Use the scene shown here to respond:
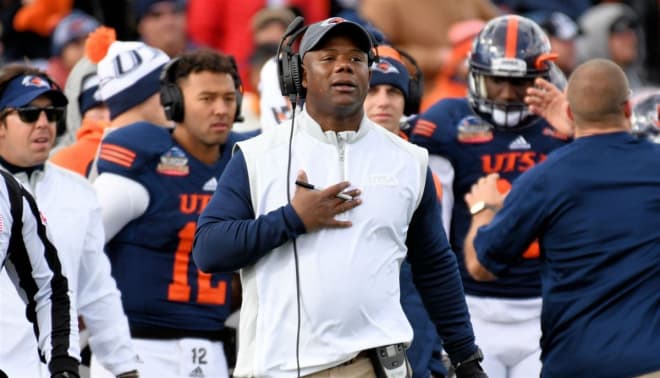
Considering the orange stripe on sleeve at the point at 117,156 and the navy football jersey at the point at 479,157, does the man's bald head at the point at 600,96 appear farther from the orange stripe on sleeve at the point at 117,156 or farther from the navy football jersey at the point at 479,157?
the orange stripe on sleeve at the point at 117,156

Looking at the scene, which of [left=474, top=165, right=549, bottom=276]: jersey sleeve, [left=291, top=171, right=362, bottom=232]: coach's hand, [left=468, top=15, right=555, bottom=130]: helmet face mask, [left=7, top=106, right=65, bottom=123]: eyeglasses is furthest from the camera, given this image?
[left=468, top=15, right=555, bottom=130]: helmet face mask

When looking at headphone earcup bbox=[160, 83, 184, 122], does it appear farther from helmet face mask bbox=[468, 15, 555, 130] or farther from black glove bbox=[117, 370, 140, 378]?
helmet face mask bbox=[468, 15, 555, 130]

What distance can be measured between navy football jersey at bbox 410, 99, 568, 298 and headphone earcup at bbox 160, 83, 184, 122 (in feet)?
4.32

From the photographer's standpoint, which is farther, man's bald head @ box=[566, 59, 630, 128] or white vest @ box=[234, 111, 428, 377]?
man's bald head @ box=[566, 59, 630, 128]

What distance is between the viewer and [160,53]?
9.01 meters

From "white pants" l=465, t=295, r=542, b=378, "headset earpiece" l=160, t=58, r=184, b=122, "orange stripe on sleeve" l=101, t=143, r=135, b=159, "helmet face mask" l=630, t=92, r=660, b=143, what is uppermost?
"headset earpiece" l=160, t=58, r=184, b=122

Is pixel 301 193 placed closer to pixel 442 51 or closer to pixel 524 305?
pixel 524 305

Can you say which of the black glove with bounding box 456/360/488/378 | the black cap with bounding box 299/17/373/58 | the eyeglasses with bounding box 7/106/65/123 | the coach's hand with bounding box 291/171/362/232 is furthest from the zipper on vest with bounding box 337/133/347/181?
the eyeglasses with bounding box 7/106/65/123

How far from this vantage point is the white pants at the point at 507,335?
8.47m

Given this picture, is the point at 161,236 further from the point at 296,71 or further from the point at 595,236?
the point at 595,236

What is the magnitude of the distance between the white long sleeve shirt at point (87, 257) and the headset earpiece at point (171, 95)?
748mm

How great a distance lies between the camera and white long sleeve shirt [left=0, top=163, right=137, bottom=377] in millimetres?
7285

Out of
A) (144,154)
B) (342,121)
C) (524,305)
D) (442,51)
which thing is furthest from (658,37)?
(342,121)

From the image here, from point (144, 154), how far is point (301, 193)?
244 centimetres
